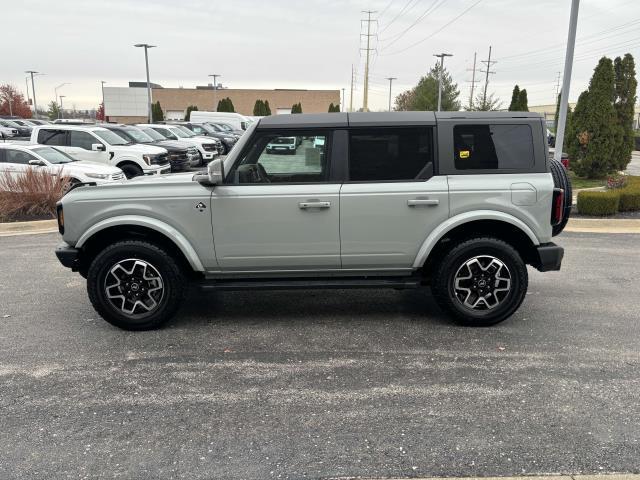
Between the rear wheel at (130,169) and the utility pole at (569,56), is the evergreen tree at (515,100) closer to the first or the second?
the utility pole at (569,56)

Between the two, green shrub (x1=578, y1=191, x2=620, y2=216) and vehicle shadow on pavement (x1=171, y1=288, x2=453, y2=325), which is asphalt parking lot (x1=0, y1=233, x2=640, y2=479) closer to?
vehicle shadow on pavement (x1=171, y1=288, x2=453, y2=325)

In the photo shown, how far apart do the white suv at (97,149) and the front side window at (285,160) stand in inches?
434

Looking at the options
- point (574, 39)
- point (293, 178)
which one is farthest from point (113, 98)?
point (293, 178)

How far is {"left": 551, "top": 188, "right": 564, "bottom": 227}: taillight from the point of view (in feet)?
15.6

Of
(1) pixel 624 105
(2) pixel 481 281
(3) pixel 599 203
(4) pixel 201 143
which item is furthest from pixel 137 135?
(2) pixel 481 281

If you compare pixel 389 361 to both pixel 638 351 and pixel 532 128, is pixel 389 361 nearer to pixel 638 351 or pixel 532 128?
pixel 638 351

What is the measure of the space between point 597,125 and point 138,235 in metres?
13.8

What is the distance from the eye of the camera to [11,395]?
3.78 metres

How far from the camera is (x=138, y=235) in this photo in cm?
500

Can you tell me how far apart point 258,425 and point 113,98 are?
264 ft

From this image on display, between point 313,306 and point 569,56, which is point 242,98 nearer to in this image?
point 569,56

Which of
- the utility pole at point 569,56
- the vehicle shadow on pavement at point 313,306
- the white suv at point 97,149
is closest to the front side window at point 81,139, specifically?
the white suv at point 97,149

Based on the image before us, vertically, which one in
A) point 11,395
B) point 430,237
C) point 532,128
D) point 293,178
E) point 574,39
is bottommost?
point 11,395

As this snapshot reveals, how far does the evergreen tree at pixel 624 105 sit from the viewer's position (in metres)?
15.0
